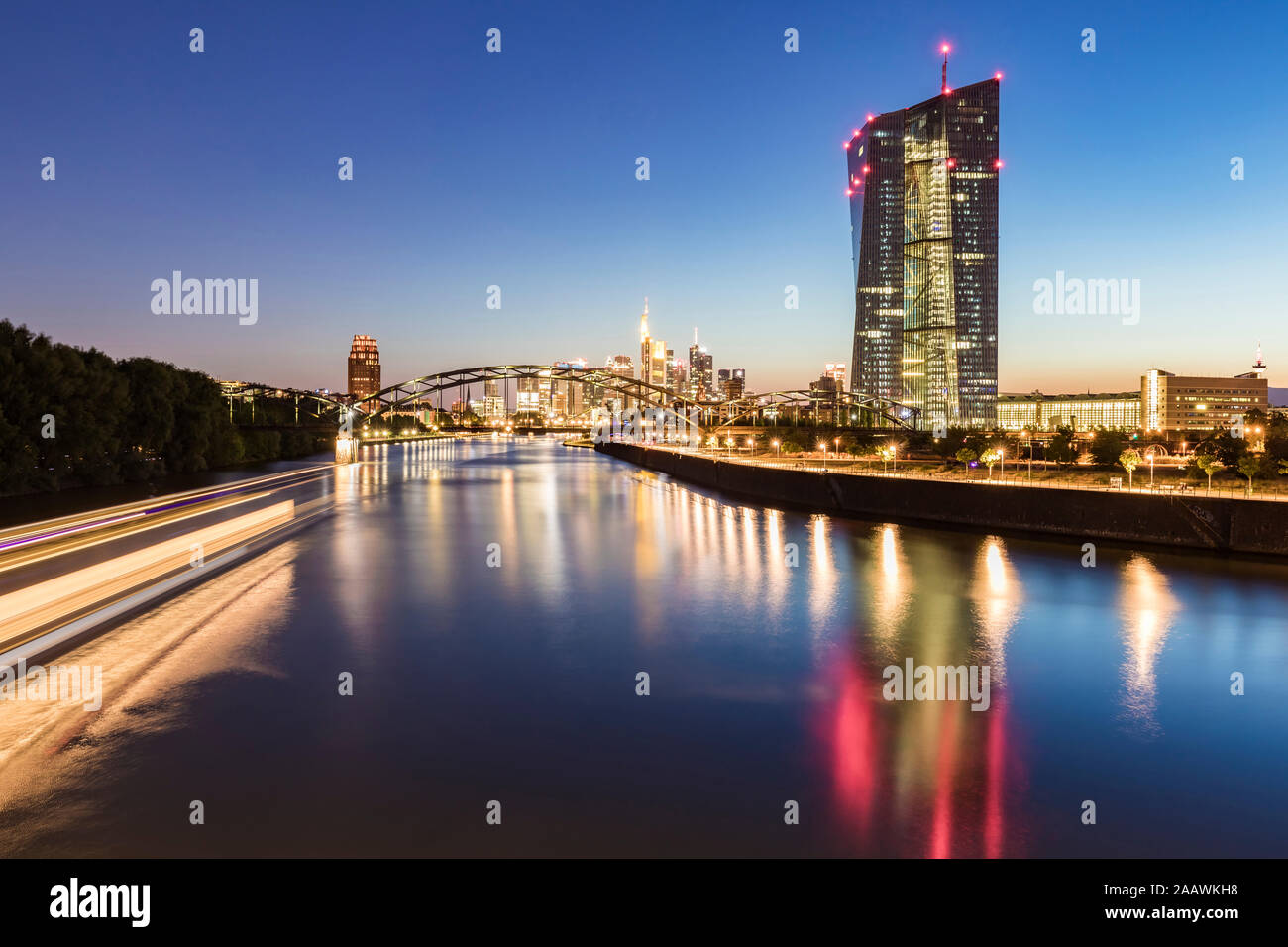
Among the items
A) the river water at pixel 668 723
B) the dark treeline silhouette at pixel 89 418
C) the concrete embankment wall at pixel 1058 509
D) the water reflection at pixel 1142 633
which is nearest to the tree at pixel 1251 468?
the concrete embankment wall at pixel 1058 509

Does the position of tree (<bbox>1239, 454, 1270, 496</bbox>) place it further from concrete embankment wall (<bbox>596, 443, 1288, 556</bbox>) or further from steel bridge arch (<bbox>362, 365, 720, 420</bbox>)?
steel bridge arch (<bbox>362, 365, 720, 420</bbox>)

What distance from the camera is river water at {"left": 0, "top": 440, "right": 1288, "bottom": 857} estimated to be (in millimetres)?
6371

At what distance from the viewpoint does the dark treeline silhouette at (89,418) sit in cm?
4588

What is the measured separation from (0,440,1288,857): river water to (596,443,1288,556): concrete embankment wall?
3066mm

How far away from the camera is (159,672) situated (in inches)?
408

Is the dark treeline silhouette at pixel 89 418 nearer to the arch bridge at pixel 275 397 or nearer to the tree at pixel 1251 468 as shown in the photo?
the tree at pixel 1251 468

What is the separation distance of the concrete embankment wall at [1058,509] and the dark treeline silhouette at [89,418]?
4240cm

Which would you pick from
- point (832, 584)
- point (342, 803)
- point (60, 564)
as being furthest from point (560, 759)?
point (60, 564)

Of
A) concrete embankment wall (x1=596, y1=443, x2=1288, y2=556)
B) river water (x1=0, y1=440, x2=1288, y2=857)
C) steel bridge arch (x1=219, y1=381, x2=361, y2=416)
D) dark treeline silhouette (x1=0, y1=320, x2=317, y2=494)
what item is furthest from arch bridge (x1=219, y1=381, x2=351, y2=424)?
river water (x1=0, y1=440, x2=1288, y2=857)

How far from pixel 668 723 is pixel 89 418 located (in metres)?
54.6
